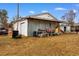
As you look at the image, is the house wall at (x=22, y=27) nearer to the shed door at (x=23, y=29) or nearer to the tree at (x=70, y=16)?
the shed door at (x=23, y=29)

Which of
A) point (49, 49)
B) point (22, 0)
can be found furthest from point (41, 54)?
point (22, 0)

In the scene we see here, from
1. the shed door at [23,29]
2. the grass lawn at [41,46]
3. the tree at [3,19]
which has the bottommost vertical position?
the grass lawn at [41,46]

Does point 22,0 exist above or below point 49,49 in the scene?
above

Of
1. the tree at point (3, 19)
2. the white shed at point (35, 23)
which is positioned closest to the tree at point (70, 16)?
the white shed at point (35, 23)

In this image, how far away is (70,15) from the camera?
9.30 metres

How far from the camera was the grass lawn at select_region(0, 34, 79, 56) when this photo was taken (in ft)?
30.3

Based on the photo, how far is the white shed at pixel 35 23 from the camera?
9.27 meters

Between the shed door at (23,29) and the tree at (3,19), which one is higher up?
the tree at (3,19)

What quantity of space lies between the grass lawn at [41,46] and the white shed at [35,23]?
0.11m

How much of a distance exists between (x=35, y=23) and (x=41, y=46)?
12.1 inches

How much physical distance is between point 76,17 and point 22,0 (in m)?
0.73

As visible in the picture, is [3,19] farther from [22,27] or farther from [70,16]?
[70,16]

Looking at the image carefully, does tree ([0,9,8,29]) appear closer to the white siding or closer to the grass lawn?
the grass lawn

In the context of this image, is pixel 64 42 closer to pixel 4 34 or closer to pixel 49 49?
pixel 49 49
